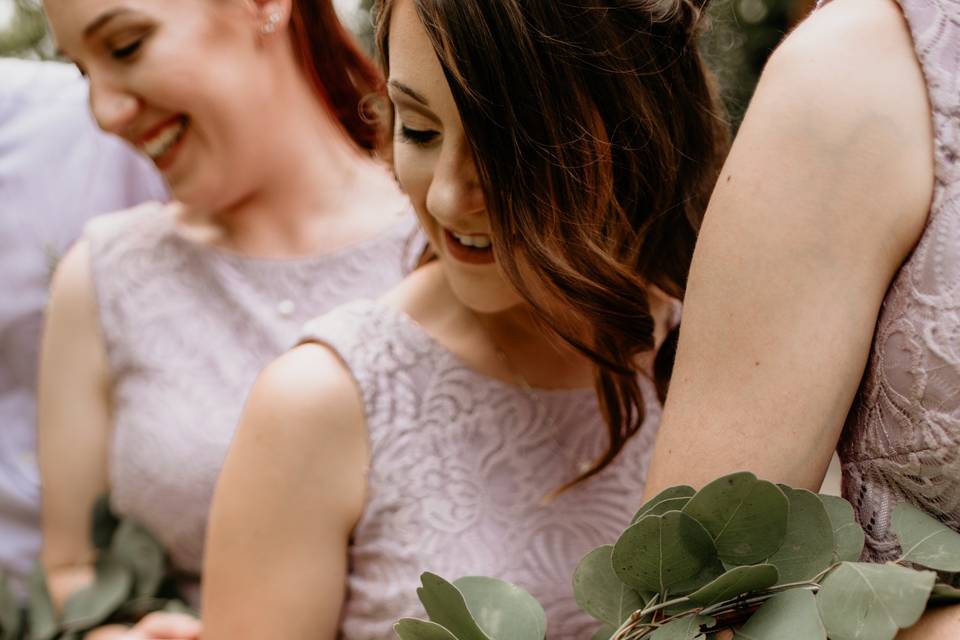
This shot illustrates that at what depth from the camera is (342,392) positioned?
145cm

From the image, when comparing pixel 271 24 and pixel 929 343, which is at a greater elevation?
pixel 271 24

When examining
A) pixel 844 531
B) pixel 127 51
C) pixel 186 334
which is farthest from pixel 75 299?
pixel 844 531

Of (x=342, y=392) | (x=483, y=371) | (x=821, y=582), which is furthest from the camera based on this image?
(x=483, y=371)

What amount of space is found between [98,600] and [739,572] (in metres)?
1.36

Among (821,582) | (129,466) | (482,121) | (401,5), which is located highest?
(401,5)

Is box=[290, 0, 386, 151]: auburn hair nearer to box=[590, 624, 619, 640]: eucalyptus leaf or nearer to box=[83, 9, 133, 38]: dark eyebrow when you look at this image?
box=[83, 9, 133, 38]: dark eyebrow

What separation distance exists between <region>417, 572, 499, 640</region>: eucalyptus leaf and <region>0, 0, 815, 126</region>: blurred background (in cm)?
70

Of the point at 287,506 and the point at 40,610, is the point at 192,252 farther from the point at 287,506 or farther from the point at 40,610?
the point at 287,506

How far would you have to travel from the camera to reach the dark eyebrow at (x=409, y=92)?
4.30 ft

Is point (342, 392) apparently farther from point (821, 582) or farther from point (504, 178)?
point (821, 582)

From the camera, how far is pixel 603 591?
3.35ft

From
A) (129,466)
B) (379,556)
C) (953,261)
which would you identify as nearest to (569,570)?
(379,556)

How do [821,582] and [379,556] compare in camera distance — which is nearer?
[821,582]

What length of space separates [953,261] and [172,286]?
5.04ft
